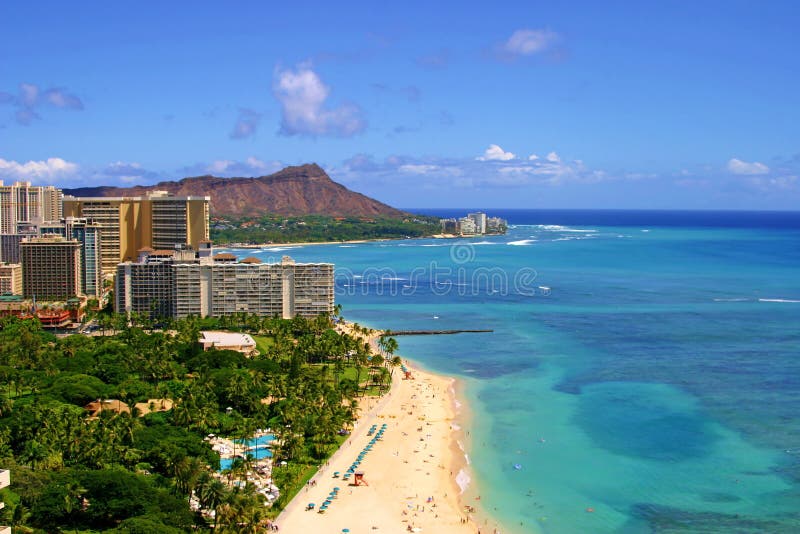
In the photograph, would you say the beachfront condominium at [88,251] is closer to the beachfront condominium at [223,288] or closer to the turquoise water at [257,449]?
the beachfront condominium at [223,288]

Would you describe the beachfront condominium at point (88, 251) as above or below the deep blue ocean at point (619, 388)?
above

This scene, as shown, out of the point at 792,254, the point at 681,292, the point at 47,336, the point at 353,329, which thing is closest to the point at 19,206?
the point at 47,336

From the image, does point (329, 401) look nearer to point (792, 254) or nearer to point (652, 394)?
point (652, 394)

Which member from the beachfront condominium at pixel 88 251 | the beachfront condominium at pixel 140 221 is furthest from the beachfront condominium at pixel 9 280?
the beachfront condominium at pixel 140 221

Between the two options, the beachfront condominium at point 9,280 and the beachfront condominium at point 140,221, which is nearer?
the beachfront condominium at point 9,280

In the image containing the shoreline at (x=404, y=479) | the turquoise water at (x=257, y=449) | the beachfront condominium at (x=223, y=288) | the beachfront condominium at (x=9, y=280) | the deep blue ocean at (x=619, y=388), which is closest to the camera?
the shoreline at (x=404, y=479)

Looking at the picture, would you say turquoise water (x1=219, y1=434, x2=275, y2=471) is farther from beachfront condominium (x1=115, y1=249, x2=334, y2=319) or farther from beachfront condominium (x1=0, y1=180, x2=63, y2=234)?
beachfront condominium (x1=0, y1=180, x2=63, y2=234)

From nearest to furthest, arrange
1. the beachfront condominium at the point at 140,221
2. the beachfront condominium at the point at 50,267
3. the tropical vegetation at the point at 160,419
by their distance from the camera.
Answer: the tropical vegetation at the point at 160,419 < the beachfront condominium at the point at 50,267 < the beachfront condominium at the point at 140,221
